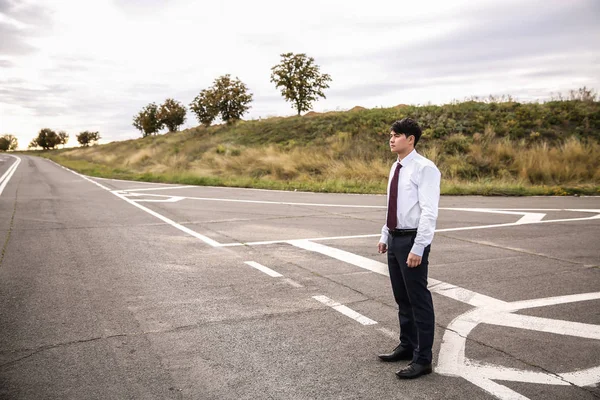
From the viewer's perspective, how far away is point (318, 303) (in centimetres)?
519

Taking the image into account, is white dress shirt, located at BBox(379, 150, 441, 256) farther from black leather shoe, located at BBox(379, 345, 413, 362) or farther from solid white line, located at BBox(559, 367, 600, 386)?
solid white line, located at BBox(559, 367, 600, 386)

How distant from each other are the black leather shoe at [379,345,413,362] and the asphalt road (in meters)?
0.08

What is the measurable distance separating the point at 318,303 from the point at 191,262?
266cm

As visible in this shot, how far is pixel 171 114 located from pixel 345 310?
250 ft

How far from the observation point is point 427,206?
3.53 m

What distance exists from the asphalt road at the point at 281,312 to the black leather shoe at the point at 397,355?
80 mm

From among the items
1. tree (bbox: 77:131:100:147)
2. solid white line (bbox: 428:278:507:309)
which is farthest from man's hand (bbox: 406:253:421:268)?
tree (bbox: 77:131:100:147)

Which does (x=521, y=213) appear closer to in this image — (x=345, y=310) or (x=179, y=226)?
(x=179, y=226)

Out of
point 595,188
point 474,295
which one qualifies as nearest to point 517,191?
point 595,188

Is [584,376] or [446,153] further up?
[446,153]

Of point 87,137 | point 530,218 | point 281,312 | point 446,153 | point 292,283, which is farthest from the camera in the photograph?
point 87,137

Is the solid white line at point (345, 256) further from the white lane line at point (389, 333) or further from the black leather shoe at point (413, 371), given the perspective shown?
the black leather shoe at point (413, 371)

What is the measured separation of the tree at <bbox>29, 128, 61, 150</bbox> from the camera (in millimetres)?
152375

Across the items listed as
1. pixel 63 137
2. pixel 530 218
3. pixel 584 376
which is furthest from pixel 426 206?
pixel 63 137
